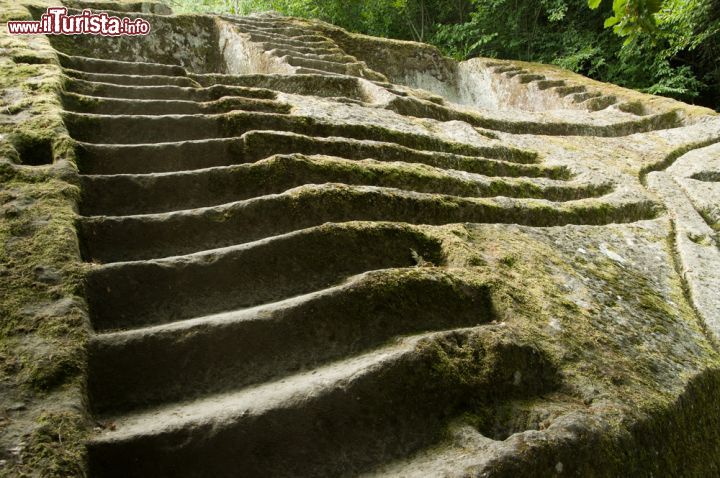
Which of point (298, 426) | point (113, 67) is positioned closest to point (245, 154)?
point (298, 426)

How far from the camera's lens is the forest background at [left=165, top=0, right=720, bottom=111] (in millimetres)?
10719

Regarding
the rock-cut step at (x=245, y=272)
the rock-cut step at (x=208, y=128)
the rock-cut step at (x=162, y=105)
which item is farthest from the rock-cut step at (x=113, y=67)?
the rock-cut step at (x=245, y=272)

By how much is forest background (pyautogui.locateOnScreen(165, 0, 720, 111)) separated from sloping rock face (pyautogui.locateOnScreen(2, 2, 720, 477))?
7.85m

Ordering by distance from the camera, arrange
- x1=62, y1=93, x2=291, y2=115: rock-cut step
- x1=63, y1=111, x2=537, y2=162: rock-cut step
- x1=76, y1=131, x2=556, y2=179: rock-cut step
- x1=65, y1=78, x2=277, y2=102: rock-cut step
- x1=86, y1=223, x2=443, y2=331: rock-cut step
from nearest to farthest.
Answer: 1. x1=86, y1=223, x2=443, y2=331: rock-cut step
2. x1=76, y1=131, x2=556, y2=179: rock-cut step
3. x1=63, y1=111, x2=537, y2=162: rock-cut step
4. x1=62, y1=93, x2=291, y2=115: rock-cut step
5. x1=65, y1=78, x2=277, y2=102: rock-cut step

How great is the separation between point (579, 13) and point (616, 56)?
1785mm

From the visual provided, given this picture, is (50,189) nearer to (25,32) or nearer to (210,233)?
(210,233)

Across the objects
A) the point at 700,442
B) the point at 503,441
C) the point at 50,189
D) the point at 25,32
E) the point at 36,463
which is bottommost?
the point at 700,442

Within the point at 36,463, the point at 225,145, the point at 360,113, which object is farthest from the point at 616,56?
the point at 36,463

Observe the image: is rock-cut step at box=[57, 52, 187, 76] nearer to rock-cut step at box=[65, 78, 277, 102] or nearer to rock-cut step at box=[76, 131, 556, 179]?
rock-cut step at box=[65, 78, 277, 102]

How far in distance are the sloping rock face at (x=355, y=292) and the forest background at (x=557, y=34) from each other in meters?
7.85

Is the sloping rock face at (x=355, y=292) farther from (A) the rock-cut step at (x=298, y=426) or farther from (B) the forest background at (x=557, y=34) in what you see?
(B) the forest background at (x=557, y=34)

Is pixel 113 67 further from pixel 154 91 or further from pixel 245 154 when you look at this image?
pixel 245 154

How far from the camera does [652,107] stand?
23.8 ft

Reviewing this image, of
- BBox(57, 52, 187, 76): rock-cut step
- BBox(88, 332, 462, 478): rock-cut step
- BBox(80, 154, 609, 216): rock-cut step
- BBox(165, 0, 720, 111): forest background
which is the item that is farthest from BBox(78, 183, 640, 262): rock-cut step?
BBox(165, 0, 720, 111): forest background
